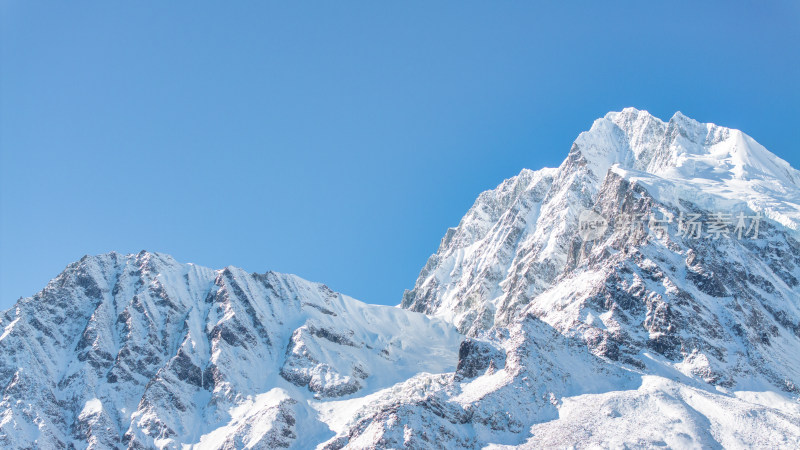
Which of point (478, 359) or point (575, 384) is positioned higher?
point (478, 359)

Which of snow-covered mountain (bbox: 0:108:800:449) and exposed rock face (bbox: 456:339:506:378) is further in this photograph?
exposed rock face (bbox: 456:339:506:378)

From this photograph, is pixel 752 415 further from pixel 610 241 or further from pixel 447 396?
pixel 610 241

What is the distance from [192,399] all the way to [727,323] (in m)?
A: 123

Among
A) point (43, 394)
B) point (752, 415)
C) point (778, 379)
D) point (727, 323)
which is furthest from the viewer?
point (43, 394)

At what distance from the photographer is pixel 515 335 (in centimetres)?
14900

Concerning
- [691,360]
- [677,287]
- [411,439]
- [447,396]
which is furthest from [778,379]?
[411,439]

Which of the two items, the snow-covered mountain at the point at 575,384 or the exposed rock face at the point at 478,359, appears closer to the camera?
the snow-covered mountain at the point at 575,384

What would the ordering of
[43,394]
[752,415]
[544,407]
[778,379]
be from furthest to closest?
[43,394]
[778,379]
[544,407]
[752,415]

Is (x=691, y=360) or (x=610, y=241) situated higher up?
(x=610, y=241)

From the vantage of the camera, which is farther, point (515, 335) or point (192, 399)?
point (192, 399)

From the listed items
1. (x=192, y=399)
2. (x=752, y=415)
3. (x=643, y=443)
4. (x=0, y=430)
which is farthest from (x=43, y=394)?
(x=752, y=415)

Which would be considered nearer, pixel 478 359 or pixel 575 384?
pixel 575 384

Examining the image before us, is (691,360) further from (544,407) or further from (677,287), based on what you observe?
(544,407)

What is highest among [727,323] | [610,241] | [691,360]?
[610,241]
